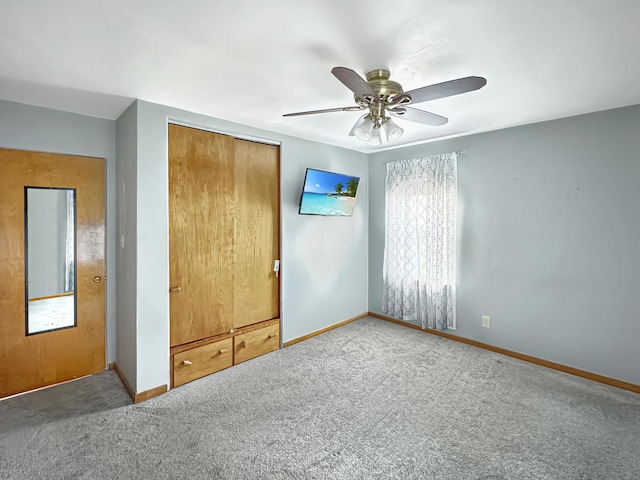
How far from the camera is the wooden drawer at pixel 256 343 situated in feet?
10.5

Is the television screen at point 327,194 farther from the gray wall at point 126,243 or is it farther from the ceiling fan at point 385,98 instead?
the gray wall at point 126,243

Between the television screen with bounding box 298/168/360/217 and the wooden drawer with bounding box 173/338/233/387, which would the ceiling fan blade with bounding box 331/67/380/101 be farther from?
the wooden drawer with bounding box 173/338/233/387

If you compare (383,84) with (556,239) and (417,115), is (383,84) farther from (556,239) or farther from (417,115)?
(556,239)

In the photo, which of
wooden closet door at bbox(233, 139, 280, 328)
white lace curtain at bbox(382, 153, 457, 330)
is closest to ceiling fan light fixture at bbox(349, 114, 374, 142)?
wooden closet door at bbox(233, 139, 280, 328)

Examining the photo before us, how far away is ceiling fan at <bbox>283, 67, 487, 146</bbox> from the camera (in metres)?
1.66

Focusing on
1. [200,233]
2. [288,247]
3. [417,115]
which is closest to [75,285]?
[200,233]

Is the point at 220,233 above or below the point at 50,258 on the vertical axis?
above

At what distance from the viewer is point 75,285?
9.48ft

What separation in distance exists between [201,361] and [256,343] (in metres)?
0.61

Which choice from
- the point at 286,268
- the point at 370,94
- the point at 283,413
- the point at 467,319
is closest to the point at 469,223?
the point at 467,319

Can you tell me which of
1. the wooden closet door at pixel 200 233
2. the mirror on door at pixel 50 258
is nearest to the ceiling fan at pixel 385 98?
→ the wooden closet door at pixel 200 233

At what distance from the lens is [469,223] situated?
143 inches

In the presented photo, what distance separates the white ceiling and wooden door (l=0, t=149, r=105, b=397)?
0.54 m

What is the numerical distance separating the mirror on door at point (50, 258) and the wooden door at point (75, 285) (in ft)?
0.11
